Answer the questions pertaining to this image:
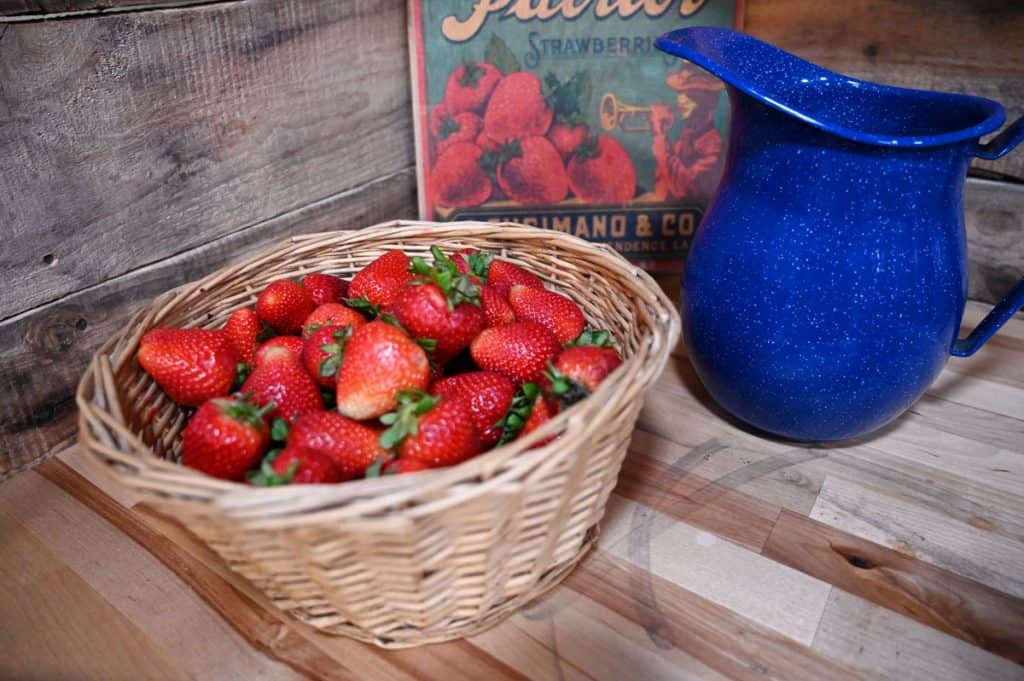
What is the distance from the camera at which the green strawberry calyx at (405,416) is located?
0.57 m

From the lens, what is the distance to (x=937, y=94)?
0.75m

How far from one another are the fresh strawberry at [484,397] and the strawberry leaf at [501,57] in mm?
574

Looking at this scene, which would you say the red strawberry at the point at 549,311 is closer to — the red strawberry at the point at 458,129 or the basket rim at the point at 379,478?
the basket rim at the point at 379,478

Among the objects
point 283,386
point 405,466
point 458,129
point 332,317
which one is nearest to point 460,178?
point 458,129

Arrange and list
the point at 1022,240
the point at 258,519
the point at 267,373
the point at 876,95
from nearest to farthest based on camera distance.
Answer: the point at 258,519 → the point at 267,373 → the point at 876,95 → the point at 1022,240

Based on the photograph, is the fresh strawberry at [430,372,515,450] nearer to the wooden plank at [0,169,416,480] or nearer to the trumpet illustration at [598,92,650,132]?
the wooden plank at [0,169,416,480]

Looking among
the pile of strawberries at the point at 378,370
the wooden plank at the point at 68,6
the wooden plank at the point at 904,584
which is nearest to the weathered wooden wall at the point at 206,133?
the wooden plank at the point at 68,6

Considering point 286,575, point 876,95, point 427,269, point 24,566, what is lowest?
point 24,566

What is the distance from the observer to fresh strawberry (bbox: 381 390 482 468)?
0.57 metres

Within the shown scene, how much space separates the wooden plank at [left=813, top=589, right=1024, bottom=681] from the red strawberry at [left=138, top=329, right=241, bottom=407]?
568 mm

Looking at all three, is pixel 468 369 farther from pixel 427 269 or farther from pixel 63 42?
pixel 63 42

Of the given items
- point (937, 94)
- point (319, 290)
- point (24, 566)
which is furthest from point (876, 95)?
point (24, 566)

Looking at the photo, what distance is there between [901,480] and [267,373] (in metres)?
0.66

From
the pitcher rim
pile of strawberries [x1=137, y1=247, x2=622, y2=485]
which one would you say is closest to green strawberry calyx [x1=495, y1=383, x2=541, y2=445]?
pile of strawberries [x1=137, y1=247, x2=622, y2=485]
